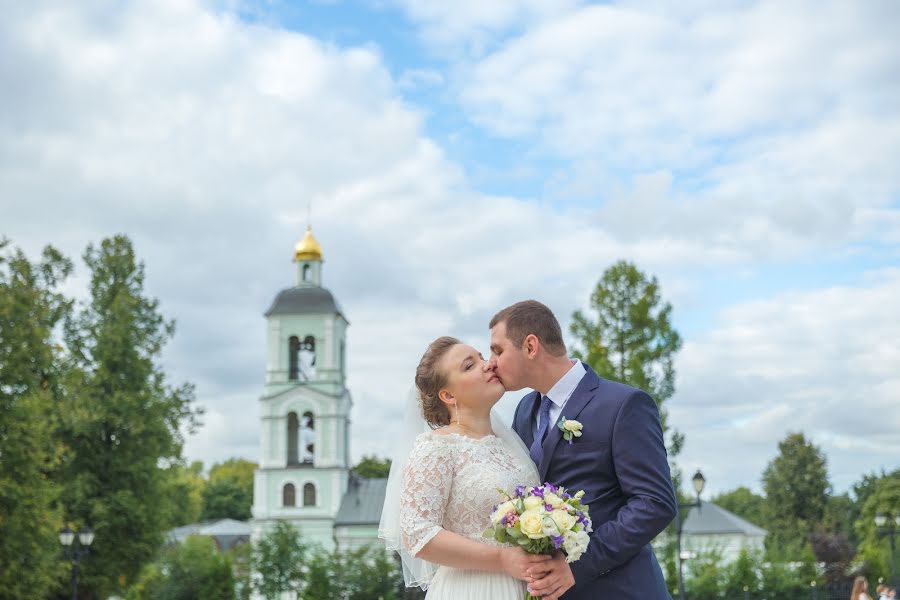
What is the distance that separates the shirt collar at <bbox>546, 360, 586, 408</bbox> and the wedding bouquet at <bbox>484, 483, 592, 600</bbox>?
2.21 ft

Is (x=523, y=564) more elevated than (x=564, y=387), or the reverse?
(x=564, y=387)

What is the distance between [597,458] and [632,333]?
26.1 metres

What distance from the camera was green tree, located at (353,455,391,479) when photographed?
292ft

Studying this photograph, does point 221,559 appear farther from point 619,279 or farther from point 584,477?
point 584,477

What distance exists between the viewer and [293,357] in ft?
234

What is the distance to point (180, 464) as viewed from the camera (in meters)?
37.4

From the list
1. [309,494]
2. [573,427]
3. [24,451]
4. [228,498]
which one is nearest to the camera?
[573,427]

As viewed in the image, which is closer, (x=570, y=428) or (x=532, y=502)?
(x=532, y=502)

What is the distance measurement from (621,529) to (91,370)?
3375cm

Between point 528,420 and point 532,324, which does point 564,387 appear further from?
point 528,420

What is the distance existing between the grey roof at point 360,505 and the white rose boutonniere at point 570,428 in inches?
2542

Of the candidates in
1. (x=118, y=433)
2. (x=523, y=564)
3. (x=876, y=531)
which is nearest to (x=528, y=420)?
(x=523, y=564)

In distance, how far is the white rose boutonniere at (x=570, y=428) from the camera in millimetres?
5027

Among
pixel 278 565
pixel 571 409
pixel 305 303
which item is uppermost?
pixel 305 303
